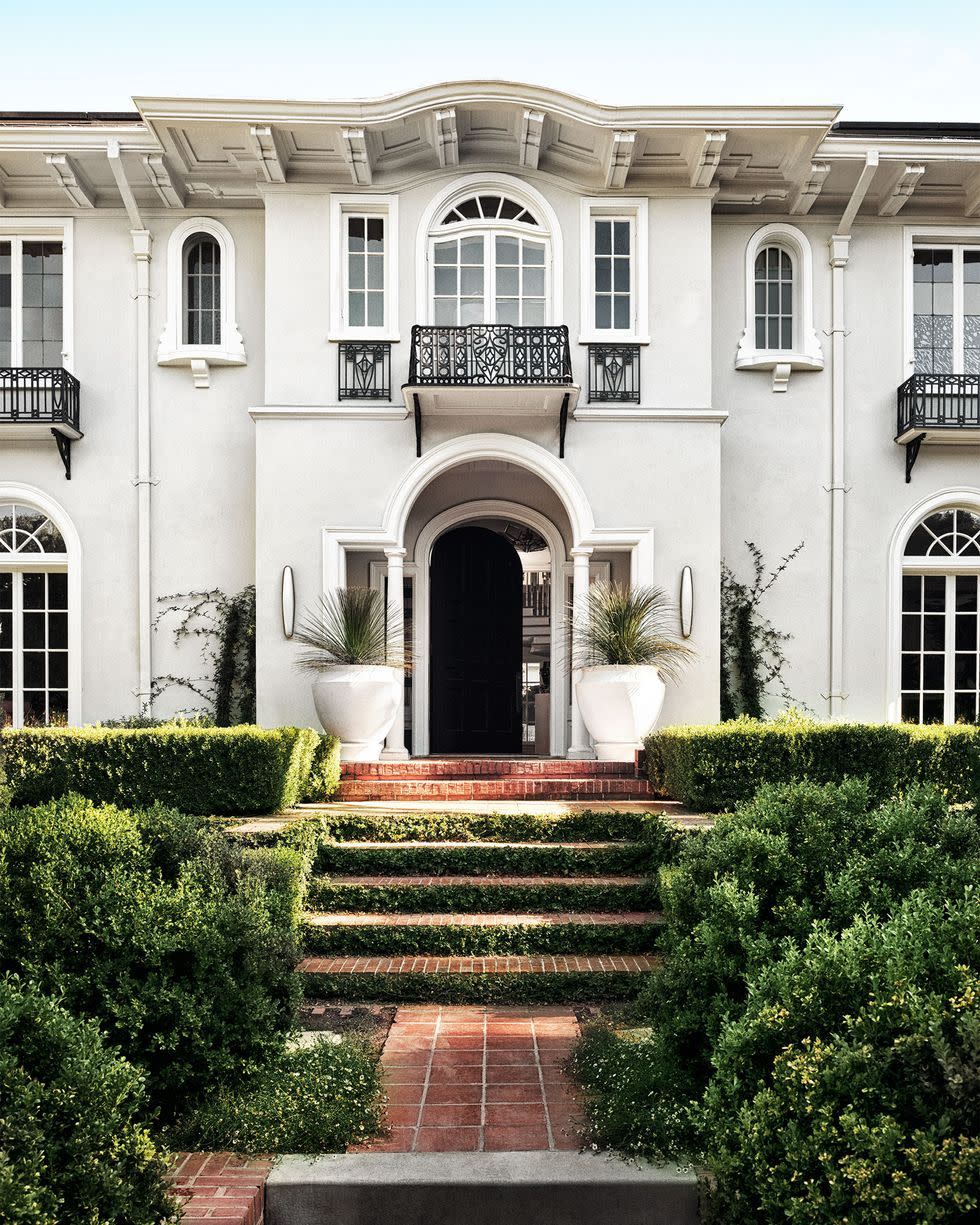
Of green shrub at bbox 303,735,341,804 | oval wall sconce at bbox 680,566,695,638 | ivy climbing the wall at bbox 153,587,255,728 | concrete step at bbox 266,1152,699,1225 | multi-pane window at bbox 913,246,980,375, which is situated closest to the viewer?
concrete step at bbox 266,1152,699,1225

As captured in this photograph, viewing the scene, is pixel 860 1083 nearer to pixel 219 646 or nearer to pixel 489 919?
pixel 489 919

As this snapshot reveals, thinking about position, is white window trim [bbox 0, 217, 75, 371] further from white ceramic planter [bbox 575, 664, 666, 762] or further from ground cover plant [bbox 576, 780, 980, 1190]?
ground cover plant [bbox 576, 780, 980, 1190]

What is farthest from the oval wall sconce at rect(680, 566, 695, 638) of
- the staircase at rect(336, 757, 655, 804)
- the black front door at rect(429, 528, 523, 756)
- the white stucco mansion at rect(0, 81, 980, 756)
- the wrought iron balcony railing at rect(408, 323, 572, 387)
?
the black front door at rect(429, 528, 523, 756)

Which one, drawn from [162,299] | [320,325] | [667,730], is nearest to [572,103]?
[320,325]

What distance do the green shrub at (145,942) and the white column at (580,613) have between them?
710cm

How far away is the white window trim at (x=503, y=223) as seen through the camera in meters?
11.6

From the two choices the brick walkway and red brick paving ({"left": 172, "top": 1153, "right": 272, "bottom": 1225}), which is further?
the brick walkway

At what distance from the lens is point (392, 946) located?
21.6 feet

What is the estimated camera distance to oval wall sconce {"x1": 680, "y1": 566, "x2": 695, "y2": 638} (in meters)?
11.3

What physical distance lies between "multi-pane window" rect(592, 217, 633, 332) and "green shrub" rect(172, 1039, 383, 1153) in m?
9.19

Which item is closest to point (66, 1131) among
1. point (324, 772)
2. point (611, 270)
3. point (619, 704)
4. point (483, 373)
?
point (324, 772)

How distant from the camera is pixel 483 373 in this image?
1105 cm

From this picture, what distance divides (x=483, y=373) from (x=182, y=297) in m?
3.82

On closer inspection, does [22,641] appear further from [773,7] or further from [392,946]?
[773,7]
